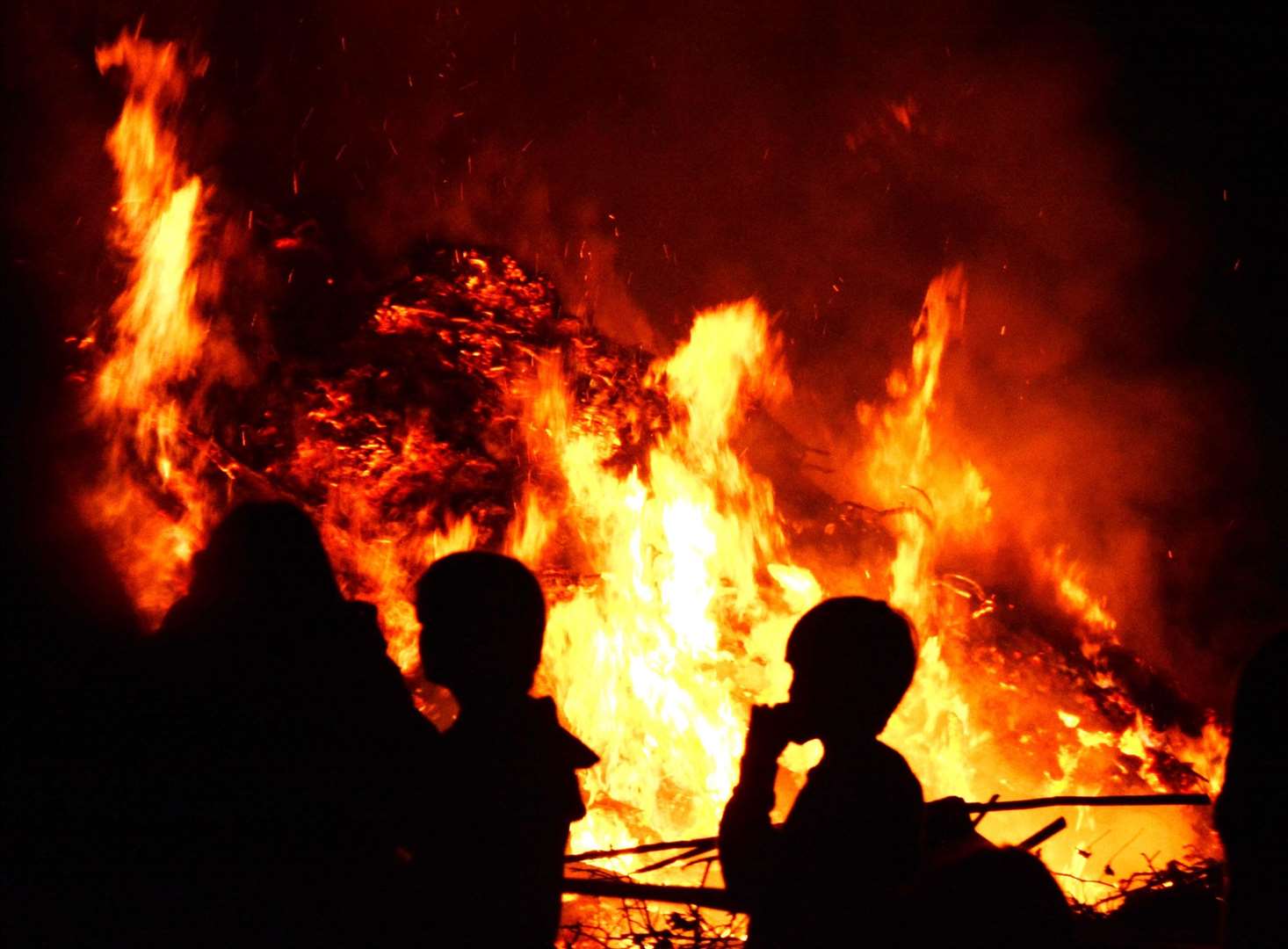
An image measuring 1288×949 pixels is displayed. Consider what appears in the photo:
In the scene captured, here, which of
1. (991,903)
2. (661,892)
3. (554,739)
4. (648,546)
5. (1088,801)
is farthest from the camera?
(648,546)

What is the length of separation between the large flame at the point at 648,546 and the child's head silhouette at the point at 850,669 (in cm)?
500

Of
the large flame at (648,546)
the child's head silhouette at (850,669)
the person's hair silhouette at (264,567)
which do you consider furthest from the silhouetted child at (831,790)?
the large flame at (648,546)

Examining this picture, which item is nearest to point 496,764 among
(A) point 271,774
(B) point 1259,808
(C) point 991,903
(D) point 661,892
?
(A) point 271,774

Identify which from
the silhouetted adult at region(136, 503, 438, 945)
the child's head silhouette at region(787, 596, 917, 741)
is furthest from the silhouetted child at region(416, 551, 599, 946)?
the child's head silhouette at region(787, 596, 917, 741)

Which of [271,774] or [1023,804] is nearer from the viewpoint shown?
[271,774]

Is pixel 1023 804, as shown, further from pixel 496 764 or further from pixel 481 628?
pixel 481 628

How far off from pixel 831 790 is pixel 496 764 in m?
0.82

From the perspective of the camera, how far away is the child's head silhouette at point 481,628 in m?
1.79

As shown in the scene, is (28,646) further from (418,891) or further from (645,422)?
(645,422)

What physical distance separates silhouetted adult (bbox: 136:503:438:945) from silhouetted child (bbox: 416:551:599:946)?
0.43ft

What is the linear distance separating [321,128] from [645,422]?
4068 millimetres

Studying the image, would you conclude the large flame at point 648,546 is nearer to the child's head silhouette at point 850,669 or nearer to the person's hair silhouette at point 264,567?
the person's hair silhouette at point 264,567

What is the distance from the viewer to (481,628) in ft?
5.86

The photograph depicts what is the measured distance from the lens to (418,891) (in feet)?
5.70
